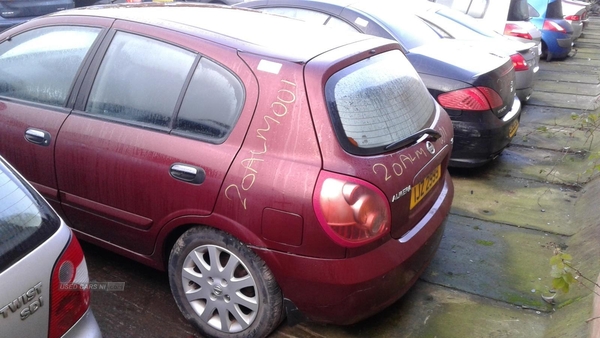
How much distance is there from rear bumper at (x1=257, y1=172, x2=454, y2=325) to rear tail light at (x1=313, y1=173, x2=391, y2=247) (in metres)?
0.13

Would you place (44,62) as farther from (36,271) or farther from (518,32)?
(518,32)

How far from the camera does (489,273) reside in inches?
152

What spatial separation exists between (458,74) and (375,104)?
7.56 feet

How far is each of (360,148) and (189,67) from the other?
1.04 meters

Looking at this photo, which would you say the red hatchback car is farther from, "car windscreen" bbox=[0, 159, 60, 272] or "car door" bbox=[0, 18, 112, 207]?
"car windscreen" bbox=[0, 159, 60, 272]

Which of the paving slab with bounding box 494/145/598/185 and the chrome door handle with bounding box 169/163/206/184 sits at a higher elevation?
the chrome door handle with bounding box 169/163/206/184

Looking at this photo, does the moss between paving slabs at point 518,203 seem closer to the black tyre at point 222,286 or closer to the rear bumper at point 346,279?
the rear bumper at point 346,279

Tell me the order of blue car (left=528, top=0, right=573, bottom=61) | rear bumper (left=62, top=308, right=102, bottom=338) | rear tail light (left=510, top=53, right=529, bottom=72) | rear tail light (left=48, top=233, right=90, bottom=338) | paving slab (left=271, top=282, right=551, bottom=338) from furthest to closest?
blue car (left=528, top=0, right=573, bottom=61), rear tail light (left=510, top=53, right=529, bottom=72), paving slab (left=271, top=282, right=551, bottom=338), rear bumper (left=62, top=308, right=102, bottom=338), rear tail light (left=48, top=233, right=90, bottom=338)

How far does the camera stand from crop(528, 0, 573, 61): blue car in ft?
35.7

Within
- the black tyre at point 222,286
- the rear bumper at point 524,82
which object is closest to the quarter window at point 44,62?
the black tyre at point 222,286

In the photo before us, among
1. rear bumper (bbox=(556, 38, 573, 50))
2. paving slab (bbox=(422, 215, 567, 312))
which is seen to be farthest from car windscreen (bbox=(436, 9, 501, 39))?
rear bumper (bbox=(556, 38, 573, 50))

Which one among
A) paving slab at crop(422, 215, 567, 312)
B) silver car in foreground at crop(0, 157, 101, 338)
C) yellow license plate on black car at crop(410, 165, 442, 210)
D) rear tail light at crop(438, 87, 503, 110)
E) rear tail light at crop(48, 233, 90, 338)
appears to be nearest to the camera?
silver car in foreground at crop(0, 157, 101, 338)

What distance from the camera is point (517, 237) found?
4.34 meters

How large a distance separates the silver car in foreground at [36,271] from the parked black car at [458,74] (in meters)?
3.60
